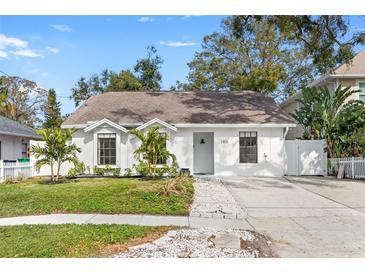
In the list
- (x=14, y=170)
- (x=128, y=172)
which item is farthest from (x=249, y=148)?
(x=14, y=170)

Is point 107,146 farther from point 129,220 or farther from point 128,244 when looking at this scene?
point 128,244

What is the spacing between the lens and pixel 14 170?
50.0 feet

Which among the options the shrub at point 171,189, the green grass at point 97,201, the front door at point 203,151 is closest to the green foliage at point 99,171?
the front door at point 203,151

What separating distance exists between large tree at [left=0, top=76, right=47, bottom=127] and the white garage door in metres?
31.8

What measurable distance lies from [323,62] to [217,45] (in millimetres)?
18114

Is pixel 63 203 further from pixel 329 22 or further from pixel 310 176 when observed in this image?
pixel 329 22

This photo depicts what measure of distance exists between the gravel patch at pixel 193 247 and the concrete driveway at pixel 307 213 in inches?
25.5

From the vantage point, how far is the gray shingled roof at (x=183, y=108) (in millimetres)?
17141

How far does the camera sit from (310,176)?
1645 centimetres

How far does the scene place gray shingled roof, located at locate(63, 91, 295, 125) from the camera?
17.1m

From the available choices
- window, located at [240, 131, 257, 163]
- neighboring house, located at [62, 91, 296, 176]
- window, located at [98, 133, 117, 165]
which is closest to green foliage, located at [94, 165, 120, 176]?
neighboring house, located at [62, 91, 296, 176]

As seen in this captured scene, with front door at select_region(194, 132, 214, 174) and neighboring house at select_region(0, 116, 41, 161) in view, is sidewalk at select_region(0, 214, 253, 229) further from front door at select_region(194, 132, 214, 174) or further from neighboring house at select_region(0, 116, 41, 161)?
neighboring house at select_region(0, 116, 41, 161)

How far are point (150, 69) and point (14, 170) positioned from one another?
19907 millimetres
